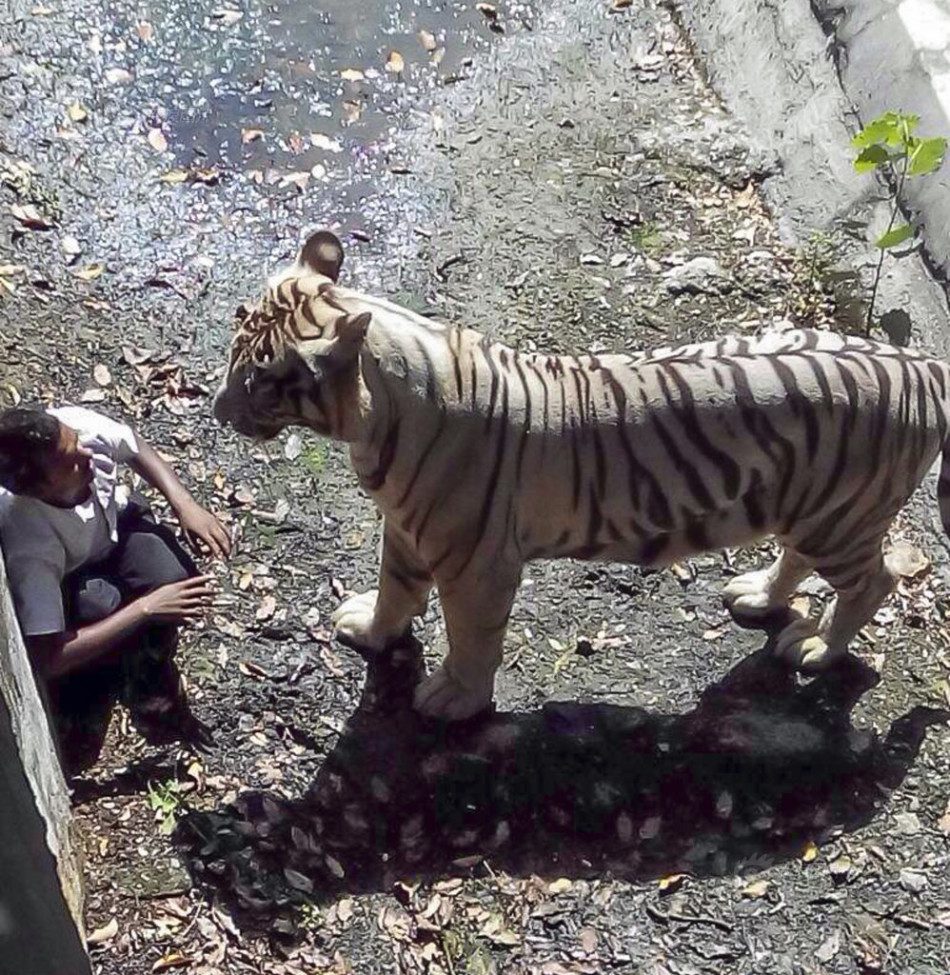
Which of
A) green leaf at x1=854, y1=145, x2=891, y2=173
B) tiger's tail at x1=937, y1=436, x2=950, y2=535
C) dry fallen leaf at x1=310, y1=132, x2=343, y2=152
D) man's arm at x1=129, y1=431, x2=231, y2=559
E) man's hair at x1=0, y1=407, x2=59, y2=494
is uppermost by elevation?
dry fallen leaf at x1=310, y1=132, x2=343, y2=152

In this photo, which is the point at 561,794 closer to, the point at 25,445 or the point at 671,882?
the point at 671,882

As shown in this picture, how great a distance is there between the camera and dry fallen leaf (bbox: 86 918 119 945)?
13.0ft

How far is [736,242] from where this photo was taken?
5.86 m

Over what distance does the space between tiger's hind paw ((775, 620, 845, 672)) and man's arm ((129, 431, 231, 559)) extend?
1749mm

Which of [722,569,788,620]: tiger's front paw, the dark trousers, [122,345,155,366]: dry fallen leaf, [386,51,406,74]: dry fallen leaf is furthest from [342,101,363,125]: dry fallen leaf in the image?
[722,569,788,620]: tiger's front paw

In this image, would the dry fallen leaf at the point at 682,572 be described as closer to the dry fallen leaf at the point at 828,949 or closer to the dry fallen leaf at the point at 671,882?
the dry fallen leaf at the point at 671,882

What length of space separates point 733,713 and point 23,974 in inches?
86.0

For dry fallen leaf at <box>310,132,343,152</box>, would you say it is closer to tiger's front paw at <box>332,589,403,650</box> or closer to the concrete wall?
tiger's front paw at <box>332,589,403,650</box>

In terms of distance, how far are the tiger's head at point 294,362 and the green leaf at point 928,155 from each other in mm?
2359

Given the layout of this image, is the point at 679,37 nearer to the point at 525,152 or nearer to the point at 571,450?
the point at 525,152

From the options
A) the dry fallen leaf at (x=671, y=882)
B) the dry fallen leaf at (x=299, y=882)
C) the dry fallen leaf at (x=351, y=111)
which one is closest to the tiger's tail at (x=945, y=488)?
the dry fallen leaf at (x=671, y=882)

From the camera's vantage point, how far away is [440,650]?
15.0ft

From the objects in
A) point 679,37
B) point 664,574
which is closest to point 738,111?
point 679,37

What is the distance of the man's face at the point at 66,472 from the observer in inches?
155
